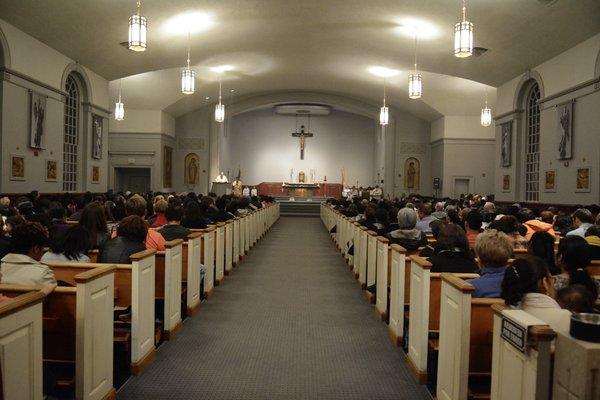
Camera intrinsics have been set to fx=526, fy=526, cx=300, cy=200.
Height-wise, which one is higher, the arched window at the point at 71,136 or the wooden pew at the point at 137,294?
the arched window at the point at 71,136

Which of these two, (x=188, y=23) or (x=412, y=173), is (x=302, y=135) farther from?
(x=188, y=23)

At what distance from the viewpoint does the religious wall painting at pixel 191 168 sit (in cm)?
2423

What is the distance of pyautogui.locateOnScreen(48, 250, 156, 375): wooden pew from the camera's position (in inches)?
148

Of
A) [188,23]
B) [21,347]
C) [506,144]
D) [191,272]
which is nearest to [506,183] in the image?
[506,144]

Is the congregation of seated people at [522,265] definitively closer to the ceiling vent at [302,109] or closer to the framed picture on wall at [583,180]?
the framed picture on wall at [583,180]

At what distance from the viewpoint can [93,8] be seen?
10484mm

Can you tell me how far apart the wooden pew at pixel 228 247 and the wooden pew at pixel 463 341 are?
4960mm

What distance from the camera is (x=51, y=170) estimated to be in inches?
488

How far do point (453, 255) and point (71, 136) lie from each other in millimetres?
12650

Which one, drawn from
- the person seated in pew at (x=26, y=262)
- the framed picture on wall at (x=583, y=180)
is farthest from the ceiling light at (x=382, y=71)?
the person seated in pew at (x=26, y=262)

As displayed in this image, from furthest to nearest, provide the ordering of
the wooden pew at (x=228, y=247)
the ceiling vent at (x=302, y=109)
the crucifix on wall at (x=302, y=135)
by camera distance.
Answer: the crucifix on wall at (x=302, y=135) < the ceiling vent at (x=302, y=109) < the wooden pew at (x=228, y=247)

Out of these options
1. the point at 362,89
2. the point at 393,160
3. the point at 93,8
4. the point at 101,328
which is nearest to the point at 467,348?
Answer: the point at 101,328

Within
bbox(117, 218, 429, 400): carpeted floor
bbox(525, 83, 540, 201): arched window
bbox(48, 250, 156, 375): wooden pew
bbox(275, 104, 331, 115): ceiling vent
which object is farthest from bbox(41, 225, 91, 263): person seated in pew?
bbox(275, 104, 331, 115): ceiling vent

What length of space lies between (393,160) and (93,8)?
1642cm
